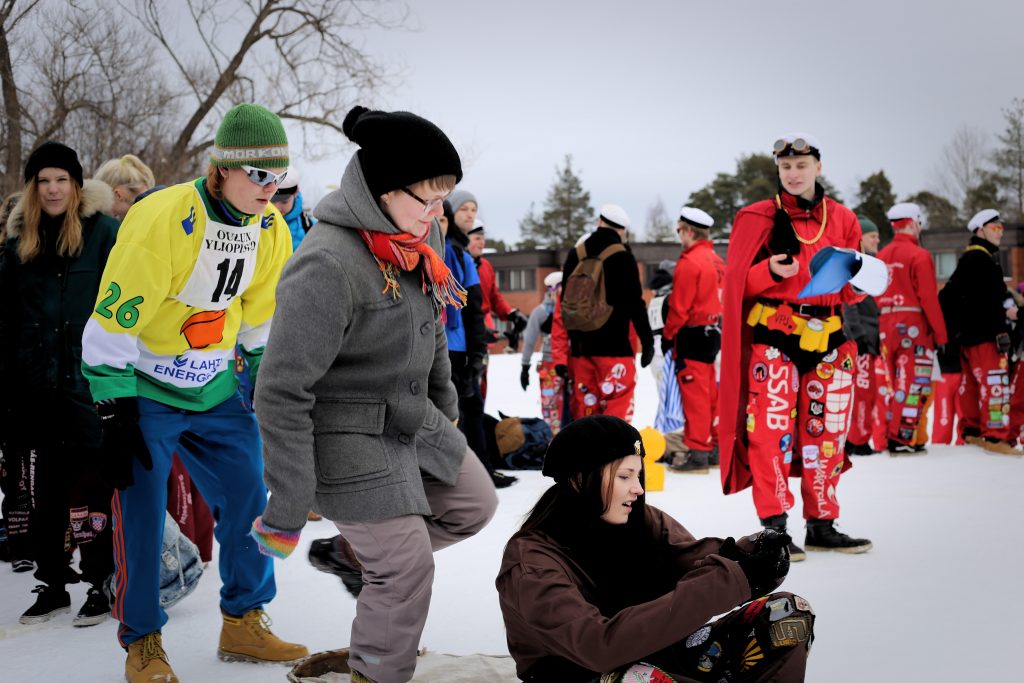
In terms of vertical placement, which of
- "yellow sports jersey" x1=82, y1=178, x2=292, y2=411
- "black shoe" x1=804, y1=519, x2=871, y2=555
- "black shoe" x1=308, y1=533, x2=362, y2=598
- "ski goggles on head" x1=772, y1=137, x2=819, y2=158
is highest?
"ski goggles on head" x1=772, y1=137, x2=819, y2=158

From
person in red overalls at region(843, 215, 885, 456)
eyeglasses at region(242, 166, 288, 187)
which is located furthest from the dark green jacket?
person in red overalls at region(843, 215, 885, 456)

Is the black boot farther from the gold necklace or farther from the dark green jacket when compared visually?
the dark green jacket

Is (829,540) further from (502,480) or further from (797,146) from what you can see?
(502,480)

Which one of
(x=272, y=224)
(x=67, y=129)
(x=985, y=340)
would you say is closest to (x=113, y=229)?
(x=272, y=224)

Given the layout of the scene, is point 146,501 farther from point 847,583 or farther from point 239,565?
point 847,583

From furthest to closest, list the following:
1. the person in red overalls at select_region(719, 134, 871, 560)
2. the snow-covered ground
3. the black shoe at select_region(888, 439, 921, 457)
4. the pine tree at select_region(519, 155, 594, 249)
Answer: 1. the pine tree at select_region(519, 155, 594, 249)
2. the black shoe at select_region(888, 439, 921, 457)
3. the person in red overalls at select_region(719, 134, 871, 560)
4. the snow-covered ground

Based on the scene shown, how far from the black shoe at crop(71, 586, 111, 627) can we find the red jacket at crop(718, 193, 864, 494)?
114 inches

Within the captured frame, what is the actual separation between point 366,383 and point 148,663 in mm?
1328

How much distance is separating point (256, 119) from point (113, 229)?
1469 millimetres

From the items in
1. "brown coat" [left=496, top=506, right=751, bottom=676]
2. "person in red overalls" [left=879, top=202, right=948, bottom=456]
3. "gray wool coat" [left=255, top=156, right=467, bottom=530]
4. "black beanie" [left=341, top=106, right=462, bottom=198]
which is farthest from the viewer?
"person in red overalls" [left=879, top=202, right=948, bottom=456]

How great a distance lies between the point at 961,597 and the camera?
3.84 meters

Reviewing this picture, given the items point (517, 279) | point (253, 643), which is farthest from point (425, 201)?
point (517, 279)

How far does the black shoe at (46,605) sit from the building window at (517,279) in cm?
3496

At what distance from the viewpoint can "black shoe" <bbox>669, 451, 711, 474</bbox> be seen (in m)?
7.21
